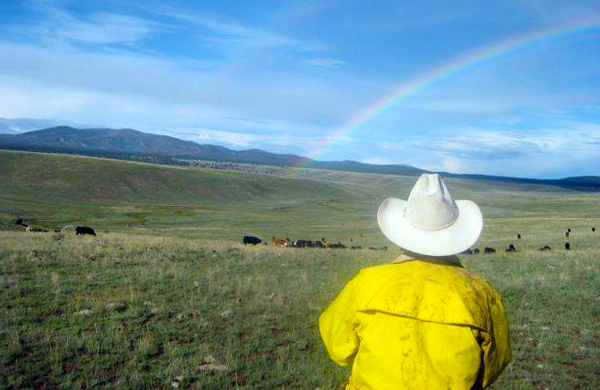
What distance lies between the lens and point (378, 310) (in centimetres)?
305

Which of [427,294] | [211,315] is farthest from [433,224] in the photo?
[211,315]

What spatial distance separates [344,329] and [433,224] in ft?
2.88

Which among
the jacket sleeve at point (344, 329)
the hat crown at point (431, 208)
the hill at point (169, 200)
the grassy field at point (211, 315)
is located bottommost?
the hill at point (169, 200)

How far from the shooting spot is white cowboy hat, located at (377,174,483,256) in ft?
10.8

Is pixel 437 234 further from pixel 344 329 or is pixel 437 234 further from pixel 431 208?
pixel 344 329

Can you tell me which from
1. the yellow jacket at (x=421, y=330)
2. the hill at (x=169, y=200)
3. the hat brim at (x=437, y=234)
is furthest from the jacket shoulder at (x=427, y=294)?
the hill at (x=169, y=200)

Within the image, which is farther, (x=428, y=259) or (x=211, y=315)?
(x=211, y=315)

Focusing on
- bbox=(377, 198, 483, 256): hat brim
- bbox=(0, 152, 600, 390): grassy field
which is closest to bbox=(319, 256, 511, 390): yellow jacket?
bbox=(377, 198, 483, 256): hat brim

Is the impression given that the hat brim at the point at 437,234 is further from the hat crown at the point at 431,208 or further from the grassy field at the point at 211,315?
the grassy field at the point at 211,315

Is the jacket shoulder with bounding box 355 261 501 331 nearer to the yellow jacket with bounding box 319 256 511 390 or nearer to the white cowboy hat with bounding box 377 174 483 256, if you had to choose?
the yellow jacket with bounding box 319 256 511 390

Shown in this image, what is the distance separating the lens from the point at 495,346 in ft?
10.3

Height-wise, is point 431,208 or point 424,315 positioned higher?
point 431,208

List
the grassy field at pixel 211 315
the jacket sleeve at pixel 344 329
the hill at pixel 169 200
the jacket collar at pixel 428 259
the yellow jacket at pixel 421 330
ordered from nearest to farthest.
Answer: the yellow jacket at pixel 421 330, the jacket sleeve at pixel 344 329, the jacket collar at pixel 428 259, the grassy field at pixel 211 315, the hill at pixel 169 200

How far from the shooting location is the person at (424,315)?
2.96 metres
